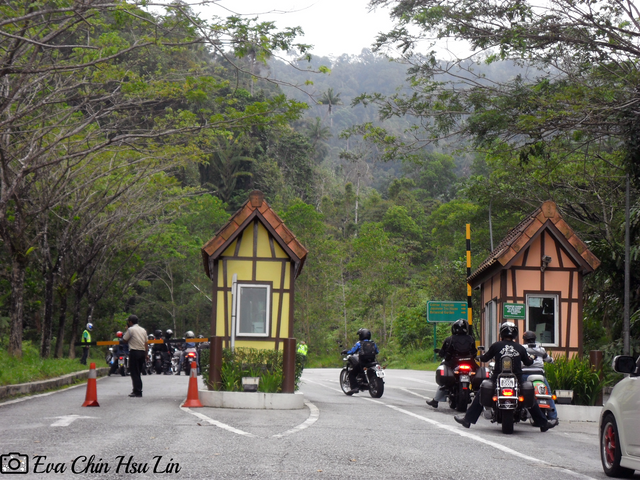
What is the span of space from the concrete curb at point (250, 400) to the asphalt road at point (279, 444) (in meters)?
0.49

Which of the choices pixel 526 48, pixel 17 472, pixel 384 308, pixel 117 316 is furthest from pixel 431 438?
pixel 384 308

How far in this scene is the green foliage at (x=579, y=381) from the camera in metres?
15.8

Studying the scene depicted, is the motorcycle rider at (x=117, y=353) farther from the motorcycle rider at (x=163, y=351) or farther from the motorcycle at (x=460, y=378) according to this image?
the motorcycle at (x=460, y=378)

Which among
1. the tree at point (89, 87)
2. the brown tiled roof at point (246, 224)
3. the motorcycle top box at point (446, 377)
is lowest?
the motorcycle top box at point (446, 377)

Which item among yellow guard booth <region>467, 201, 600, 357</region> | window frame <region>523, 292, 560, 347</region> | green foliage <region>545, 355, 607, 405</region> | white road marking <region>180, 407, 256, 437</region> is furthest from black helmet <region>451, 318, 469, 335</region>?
white road marking <region>180, 407, 256, 437</region>

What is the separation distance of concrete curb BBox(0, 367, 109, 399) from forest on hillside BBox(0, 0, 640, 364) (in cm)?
169

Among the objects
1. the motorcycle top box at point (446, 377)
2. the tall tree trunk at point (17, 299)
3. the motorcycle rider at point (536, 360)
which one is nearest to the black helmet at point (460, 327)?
the motorcycle top box at point (446, 377)

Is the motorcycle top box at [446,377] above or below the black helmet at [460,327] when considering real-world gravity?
below

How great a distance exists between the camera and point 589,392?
51.8 feet

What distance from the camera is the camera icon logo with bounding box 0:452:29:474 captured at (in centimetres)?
711

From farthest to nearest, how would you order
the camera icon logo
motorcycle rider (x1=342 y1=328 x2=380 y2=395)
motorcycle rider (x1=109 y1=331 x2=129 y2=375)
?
motorcycle rider (x1=109 y1=331 x2=129 y2=375), motorcycle rider (x1=342 y1=328 x2=380 y2=395), the camera icon logo

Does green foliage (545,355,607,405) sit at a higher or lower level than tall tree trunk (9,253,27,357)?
lower

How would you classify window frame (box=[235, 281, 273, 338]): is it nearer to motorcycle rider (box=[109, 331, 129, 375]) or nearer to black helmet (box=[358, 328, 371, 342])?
black helmet (box=[358, 328, 371, 342])

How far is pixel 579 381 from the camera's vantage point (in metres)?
15.8
